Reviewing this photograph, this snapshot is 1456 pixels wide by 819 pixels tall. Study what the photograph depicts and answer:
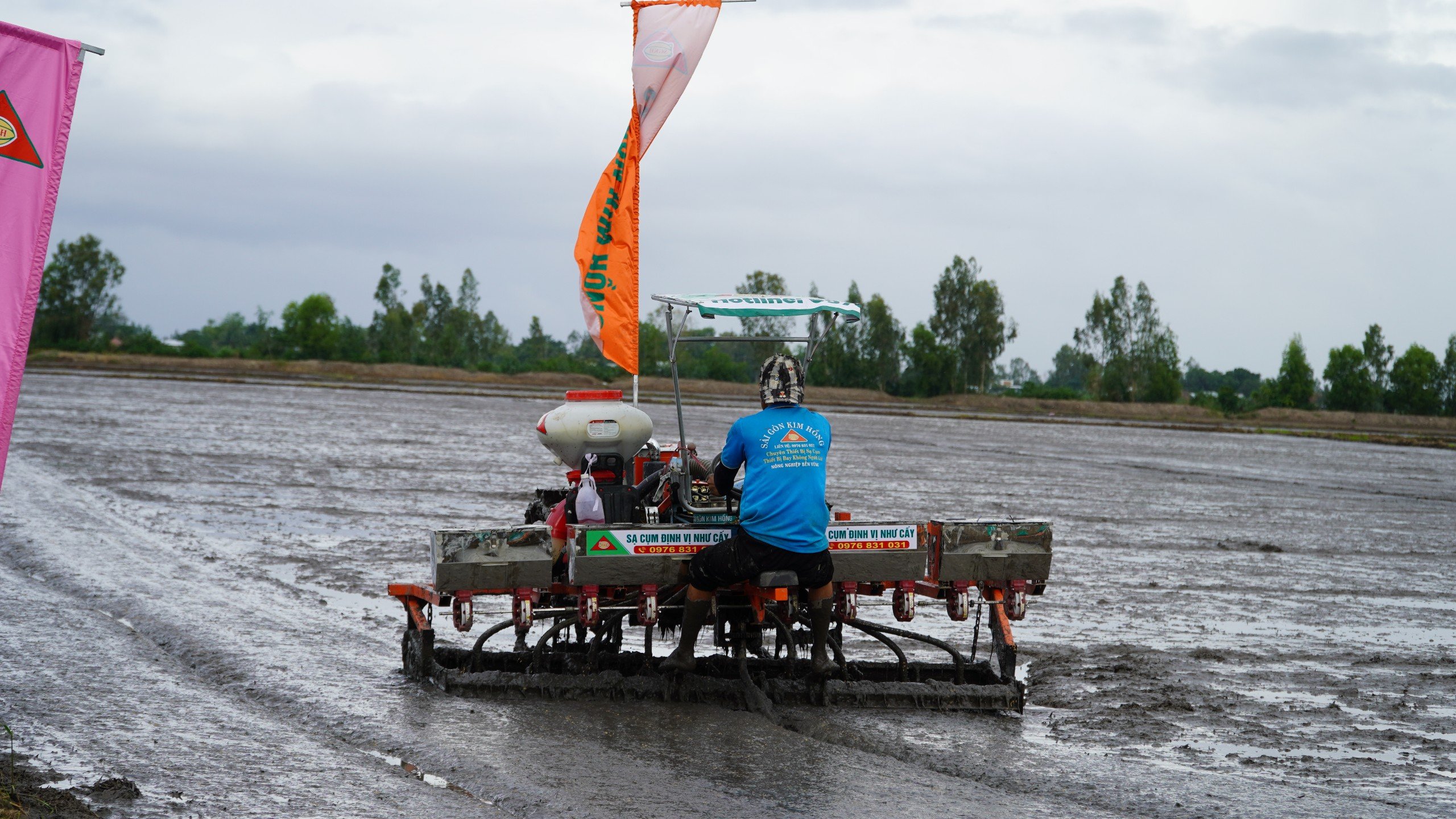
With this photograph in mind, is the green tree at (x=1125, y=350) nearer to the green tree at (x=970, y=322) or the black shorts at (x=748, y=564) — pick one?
the green tree at (x=970, y=322)

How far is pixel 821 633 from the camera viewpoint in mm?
7496

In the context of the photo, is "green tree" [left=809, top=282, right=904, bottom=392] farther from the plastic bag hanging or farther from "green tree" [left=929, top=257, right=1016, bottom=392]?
the plastic bag hanging

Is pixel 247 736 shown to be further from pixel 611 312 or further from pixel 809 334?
pixel 809 334

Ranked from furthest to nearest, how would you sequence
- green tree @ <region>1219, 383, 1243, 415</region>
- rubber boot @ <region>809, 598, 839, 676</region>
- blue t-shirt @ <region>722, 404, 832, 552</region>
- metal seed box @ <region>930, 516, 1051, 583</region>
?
green tree @ <region>1219, 383, 1243, 415</region> → metal seed box @ <region>930, 516, 1051, 583</region> → rubber boot @ <region>809, 598, 839, 676</region> → blue t-shirt @ <region>722, 404, 832, 552</region>

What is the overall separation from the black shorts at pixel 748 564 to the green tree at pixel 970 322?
313 feet

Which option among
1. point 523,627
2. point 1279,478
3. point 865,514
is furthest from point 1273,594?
point 1279,478

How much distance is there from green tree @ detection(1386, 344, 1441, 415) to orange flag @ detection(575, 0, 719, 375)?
319 ft

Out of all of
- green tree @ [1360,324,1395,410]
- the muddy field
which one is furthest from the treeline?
the muddy field

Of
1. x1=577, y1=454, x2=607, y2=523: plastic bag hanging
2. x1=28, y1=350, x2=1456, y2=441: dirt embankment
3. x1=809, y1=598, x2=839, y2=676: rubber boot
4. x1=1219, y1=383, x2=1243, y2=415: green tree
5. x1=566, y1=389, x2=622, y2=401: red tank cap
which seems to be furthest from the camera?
x1=1219, y1=383, x2=1243, y2=415: green tree

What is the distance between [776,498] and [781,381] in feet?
2.39

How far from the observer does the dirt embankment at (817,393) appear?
71562 mm

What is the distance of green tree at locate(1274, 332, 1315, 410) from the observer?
310 feet

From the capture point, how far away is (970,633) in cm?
1013

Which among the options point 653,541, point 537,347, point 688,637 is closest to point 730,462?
point 653,541
